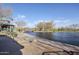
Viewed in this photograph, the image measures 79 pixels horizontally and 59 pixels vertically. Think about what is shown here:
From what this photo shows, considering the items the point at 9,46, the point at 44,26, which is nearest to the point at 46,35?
the point at 44,26

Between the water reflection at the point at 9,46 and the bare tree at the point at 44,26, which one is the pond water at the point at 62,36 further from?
the water reflection at the point at 9,46

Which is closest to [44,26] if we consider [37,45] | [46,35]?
[46,35]

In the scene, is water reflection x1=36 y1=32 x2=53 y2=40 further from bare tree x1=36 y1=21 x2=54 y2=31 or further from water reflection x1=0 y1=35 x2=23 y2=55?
water reflection x1=0 y1=35 x2=23 y2=55

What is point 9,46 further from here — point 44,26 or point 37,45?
point 44,26

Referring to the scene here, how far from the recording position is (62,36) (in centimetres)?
180

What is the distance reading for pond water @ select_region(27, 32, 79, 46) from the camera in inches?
70.1

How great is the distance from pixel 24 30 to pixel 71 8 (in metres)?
0.51

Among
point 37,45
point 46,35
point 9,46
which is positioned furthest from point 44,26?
point 9,46

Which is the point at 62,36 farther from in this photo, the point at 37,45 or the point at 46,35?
the point at 37,45

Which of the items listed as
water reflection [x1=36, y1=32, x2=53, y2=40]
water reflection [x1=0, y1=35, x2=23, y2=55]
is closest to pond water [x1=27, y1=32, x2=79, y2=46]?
water reflection [x1=36, y1=32, x2=53, y2=40]

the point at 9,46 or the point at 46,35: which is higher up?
the point at 46,35

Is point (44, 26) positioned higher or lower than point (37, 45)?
higher

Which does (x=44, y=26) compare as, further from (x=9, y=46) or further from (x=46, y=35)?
(x=9, y=46)
